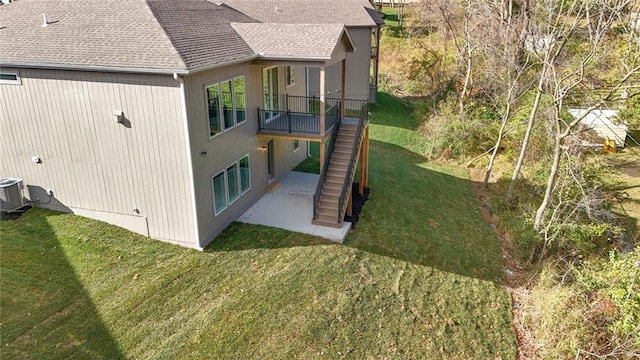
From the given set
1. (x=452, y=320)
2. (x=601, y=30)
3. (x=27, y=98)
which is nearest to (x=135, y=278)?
(x=27, y=98)

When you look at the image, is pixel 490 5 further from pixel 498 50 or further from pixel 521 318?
pixel 521 318

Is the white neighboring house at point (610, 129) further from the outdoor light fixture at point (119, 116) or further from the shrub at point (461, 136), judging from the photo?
the outdoor light fixture at point (119, 116)

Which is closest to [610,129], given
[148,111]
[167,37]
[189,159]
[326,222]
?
[326,222]

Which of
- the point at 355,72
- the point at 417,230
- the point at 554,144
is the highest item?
the point at 355,72

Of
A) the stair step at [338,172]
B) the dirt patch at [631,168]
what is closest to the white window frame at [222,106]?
the stair step at [338,172]

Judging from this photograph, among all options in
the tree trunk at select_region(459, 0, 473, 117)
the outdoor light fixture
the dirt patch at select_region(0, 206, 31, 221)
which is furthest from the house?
the tree trunk at select_region(459, 0, 473, 117)

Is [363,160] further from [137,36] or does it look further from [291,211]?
[137,36]

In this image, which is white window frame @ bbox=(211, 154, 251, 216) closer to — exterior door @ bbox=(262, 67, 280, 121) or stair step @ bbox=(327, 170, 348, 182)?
exterior door @ bbox=(262, 67, 280, 121)
